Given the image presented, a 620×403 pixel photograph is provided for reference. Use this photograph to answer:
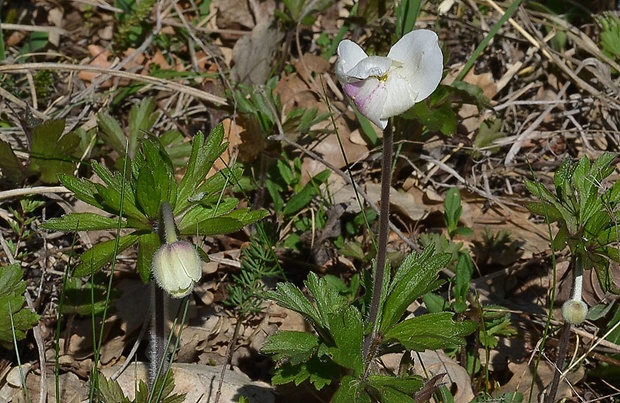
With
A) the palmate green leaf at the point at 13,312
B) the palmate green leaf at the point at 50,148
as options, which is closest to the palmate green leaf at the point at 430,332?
the palmate green leaf at the point at 13,312

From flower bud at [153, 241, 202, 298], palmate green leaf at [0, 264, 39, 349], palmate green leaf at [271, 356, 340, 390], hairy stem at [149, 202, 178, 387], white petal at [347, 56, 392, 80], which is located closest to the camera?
white petal at [347, 56, 392, 80]

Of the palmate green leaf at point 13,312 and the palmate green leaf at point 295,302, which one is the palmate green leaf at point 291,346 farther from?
the palmate green leaf at point 13,312

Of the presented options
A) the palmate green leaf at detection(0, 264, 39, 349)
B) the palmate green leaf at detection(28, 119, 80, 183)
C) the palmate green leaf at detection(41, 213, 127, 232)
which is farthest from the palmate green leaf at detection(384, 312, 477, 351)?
the palmate green leaf at detection(28, 119, 80, 183)

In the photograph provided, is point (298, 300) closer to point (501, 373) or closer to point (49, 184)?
point (501, 373)

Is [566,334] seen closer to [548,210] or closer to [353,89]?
[548,210]

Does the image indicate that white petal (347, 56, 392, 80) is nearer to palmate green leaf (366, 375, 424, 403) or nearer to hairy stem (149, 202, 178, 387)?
hairy stem (149, 202, 178, 387)

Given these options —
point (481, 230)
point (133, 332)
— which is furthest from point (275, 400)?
point (481, 230)
